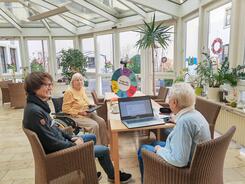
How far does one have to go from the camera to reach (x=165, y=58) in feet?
16.9

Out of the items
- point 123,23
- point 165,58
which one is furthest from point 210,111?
point 123,23

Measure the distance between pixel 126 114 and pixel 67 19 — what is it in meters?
5.69

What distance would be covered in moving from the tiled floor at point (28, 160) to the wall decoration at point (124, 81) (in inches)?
34.9

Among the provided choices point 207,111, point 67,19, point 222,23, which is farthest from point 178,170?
point 67,19

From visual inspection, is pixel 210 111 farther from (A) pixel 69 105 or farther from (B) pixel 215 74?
(A) pixel 69 105

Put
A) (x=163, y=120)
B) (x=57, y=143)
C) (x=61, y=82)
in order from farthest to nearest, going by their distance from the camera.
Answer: (x=61, y=82), (x=163, y=120), (x=57, y=143)

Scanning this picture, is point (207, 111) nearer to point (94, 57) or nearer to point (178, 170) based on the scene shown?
point (178, 170)

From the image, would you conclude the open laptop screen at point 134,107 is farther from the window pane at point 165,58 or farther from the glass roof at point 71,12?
the window pane at point 165,58

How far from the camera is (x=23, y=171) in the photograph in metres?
2.47

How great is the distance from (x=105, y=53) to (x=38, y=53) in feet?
8.47

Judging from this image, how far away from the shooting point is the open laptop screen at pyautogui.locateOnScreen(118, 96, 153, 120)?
2.13 m

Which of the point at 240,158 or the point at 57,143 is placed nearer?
the point at 57,143

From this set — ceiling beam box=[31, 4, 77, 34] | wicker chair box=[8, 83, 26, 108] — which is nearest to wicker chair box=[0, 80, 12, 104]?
wicker chair box=[8, 83, 26, 108]

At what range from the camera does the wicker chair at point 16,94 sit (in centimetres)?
560
